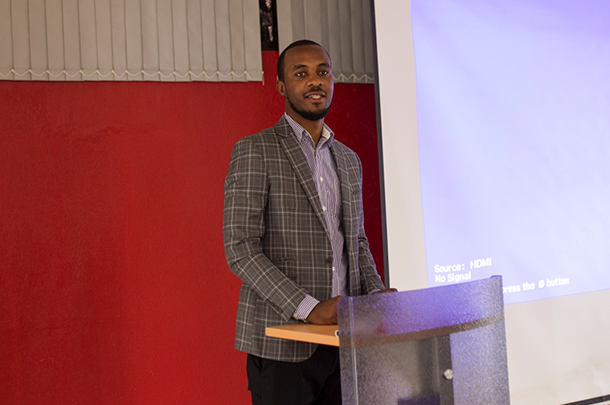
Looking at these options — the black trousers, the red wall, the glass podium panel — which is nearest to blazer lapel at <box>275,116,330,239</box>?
the black trousers

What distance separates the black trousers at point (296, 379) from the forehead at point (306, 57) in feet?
2.61

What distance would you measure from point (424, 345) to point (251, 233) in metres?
0.56

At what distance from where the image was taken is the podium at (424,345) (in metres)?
0.91

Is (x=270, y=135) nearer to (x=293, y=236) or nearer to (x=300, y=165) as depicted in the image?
(x=300, y=165)

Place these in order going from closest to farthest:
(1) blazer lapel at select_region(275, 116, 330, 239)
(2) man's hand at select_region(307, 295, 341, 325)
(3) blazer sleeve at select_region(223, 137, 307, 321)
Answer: (2) man's hand at select_region(307, 295, 341, 325), (3) blazer sleeve at select_region(223, 137, 307, 321), (1) blazer lapel at select_region(275, 116, 330, 239)

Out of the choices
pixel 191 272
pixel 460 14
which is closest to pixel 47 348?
pixel 191 272

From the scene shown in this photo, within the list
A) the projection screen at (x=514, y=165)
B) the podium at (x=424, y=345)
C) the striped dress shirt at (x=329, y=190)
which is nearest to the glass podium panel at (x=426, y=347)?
the podium at (x=424, y=345)

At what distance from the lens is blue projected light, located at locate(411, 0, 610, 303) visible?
2.52 meters

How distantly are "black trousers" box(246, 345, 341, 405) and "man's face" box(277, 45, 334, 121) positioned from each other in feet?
2.18

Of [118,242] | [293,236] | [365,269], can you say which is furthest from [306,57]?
[118,242]

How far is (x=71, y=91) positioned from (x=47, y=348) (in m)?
1.21

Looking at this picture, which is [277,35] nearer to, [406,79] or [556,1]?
[406,79]

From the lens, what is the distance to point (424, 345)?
3.23ft

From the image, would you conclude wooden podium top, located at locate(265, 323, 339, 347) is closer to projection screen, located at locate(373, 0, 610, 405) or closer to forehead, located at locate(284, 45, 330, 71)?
forehead, located at locate(284, 45, 330, 71)
